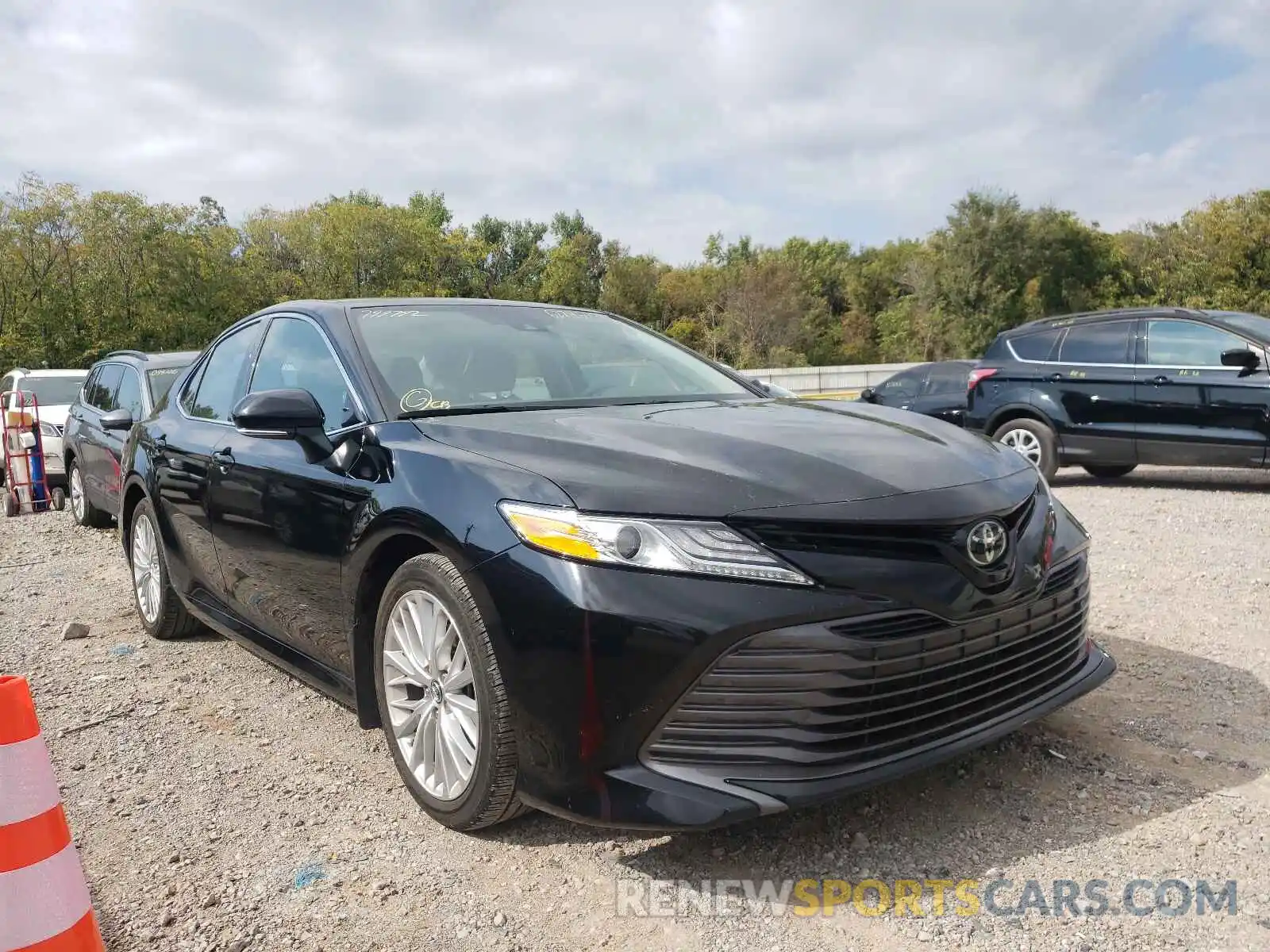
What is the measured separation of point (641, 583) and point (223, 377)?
9.87ft

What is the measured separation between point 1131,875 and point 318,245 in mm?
47094

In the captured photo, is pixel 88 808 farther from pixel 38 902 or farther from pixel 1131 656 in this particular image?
pixel 1131 656

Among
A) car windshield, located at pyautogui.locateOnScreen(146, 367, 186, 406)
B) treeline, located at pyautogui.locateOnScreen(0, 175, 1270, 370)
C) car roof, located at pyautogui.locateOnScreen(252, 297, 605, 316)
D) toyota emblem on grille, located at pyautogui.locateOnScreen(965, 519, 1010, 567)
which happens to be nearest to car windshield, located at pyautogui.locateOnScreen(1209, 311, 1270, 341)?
car roof, located at pyautogui.locateOnScreen(252, 297, 605, 316)

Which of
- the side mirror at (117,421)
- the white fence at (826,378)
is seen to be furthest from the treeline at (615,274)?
the side mirror at (117,421)

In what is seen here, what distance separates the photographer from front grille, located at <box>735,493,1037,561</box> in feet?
7.70

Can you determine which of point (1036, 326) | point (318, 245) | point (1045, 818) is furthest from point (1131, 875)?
point (318, 245)

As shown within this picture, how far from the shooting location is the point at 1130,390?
29.2ft

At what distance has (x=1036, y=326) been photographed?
9883 mm

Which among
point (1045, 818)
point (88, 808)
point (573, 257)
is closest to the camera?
point (1045, 818)

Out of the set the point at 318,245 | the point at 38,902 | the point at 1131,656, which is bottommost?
the point at 1131,656

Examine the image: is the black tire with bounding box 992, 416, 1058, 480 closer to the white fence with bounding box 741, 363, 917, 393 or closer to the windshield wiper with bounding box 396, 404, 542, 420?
the windshield wiper with bounding box 396, 404, 542, 420

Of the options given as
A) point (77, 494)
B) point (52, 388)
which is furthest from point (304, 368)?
point (52, 388)

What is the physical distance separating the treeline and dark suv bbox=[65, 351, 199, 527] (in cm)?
2833

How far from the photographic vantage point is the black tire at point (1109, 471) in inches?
386
